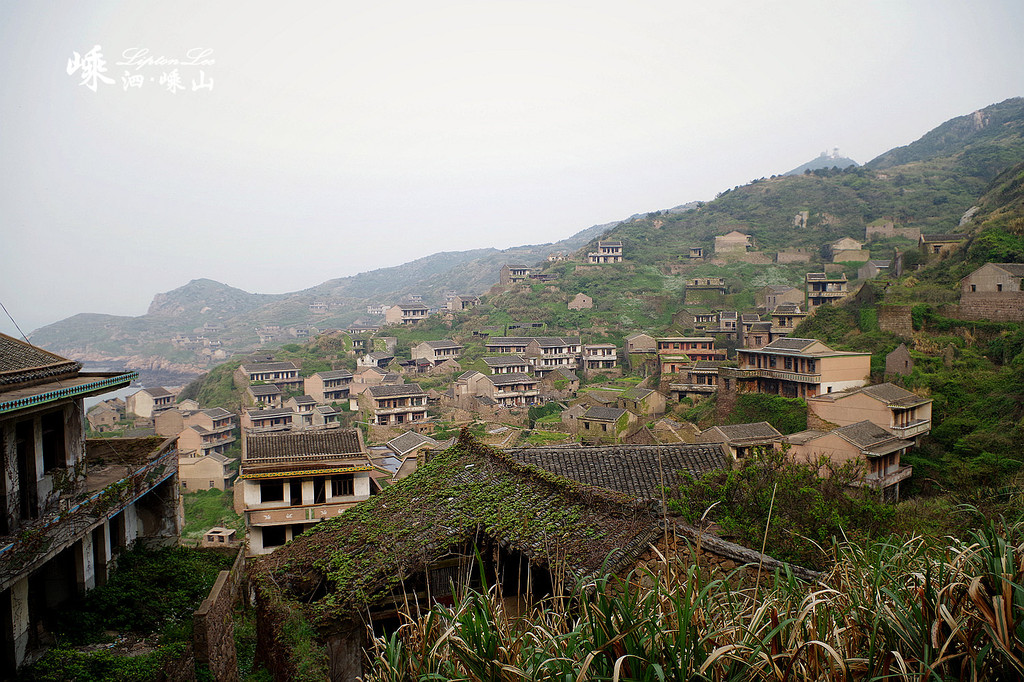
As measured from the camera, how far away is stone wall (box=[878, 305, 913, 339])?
27.2 meters

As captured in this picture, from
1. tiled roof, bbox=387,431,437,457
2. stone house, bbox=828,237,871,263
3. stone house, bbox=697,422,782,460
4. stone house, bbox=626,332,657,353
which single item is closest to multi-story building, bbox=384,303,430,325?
stone house, bbox=626,332,657,353

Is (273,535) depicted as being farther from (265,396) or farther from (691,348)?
(265,396)

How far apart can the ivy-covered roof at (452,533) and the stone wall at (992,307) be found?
26428 mm

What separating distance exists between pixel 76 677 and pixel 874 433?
21.9 metres

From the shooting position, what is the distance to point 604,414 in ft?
113

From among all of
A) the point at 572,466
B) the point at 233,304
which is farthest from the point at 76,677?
the point at 233,304

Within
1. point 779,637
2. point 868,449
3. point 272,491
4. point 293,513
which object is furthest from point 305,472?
point 868,449

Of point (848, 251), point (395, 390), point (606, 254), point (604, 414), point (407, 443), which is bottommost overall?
point (407, 443)

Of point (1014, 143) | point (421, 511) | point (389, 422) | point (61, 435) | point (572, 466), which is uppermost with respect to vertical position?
point (1014, 143)

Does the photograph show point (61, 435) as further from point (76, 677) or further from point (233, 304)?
point (233, 304)

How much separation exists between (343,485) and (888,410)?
61.4 feet

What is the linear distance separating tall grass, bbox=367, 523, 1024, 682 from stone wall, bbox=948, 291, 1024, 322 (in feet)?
91.5

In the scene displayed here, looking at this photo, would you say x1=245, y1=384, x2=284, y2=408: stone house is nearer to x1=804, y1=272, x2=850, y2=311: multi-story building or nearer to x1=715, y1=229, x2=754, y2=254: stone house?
x1=804, y1=272, x2=850, y2=311: multi-story building

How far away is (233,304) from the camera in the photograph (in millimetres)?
159375
